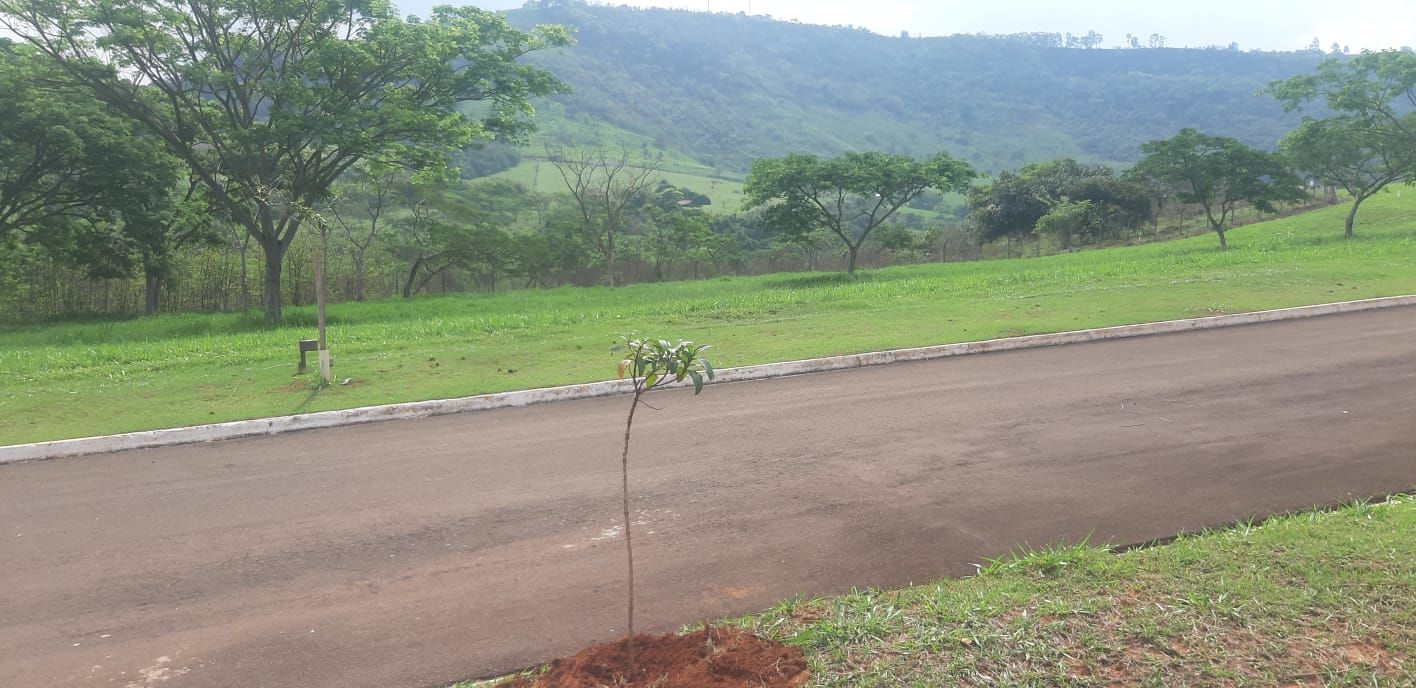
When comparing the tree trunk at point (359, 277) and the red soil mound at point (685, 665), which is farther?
the tree trunk at point (359, 277)

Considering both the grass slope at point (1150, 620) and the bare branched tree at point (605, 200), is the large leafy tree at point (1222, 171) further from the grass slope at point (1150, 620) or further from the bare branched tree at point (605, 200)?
the grass slope at point (1150, 620)

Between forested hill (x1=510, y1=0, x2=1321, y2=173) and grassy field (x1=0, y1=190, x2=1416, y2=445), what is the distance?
234 feet

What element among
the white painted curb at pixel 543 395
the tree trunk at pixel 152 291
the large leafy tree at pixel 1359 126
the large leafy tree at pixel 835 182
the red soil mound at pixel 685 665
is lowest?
the red soil mound at pixel 685 665

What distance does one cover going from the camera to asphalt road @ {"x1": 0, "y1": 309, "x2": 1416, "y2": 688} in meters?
4.40

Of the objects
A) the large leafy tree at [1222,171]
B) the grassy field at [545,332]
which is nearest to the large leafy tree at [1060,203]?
the large leafy tree at [1222,171]

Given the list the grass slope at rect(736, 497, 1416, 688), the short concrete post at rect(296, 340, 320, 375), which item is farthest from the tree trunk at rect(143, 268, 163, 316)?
the grass slope at rect(736, 497, 1416, 688)

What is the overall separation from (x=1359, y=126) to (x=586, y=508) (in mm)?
32128

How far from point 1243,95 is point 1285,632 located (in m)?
166

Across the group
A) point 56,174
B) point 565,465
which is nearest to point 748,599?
point 565,465

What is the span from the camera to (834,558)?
501 cm

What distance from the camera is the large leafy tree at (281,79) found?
19.5 m

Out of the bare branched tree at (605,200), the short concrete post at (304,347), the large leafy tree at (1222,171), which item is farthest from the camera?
the bare branched tree at (605,200)

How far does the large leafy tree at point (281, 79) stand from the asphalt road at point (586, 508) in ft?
45.3

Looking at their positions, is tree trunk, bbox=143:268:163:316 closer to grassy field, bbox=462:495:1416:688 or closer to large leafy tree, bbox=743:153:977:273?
large leafy tree, bbox=743:153:977:273
